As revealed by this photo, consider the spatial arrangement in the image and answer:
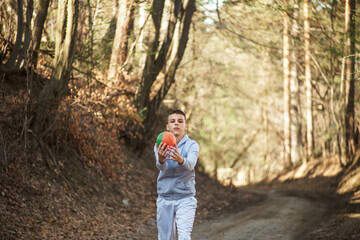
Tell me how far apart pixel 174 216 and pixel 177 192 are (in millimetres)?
321

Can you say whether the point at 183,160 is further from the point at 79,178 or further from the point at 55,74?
the point at 79,178

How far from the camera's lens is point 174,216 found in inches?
210

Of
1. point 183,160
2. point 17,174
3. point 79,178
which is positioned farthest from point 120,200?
point 183,160

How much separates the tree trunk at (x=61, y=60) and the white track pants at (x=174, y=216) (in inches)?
208

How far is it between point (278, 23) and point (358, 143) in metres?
10.2

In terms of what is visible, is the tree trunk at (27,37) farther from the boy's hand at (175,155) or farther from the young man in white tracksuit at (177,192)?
the boy's hand at (175,155)

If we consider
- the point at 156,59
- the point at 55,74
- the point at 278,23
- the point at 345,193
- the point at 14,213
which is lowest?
the point at 345,193

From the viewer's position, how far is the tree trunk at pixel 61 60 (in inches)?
375

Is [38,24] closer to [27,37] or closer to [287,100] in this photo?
[27,37]

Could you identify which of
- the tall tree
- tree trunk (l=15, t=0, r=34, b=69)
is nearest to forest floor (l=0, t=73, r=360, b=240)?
tree trunk (l=15, t=0, r=34, b=69)

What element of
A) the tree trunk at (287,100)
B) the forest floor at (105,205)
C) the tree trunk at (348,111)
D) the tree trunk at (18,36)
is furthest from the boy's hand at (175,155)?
the tree trunk at (287,100)

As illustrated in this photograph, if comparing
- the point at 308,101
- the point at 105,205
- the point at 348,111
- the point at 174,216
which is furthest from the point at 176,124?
the point at 308,101

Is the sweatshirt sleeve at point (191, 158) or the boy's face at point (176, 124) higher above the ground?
the boy's face at point (176, 124)

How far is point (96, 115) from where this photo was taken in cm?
1262
